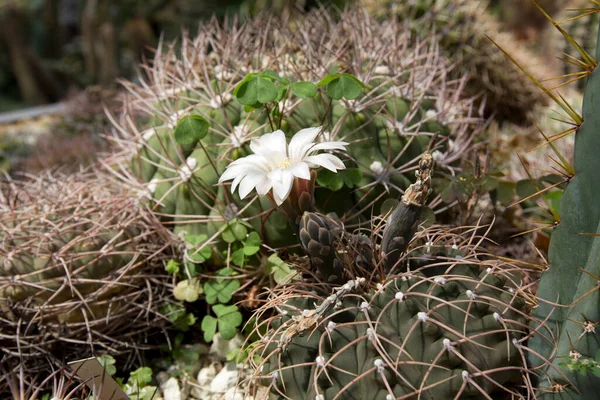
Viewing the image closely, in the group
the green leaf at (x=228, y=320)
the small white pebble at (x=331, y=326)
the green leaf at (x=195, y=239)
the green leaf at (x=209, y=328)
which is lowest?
the green leaf at (x=209, y=328)

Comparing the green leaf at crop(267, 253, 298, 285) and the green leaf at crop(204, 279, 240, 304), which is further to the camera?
the green leaf at crop(204, 279, 240, 304)

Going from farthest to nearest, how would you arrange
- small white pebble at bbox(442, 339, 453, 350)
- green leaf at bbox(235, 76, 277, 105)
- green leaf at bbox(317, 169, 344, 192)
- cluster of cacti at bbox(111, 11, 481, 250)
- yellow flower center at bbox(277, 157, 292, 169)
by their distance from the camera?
1. cluster of cacti at bbox(111, 11, 481, 250)
2. green leaf at bbox(317, 169, 344, 192)
3. green leaf at bbox(235, 76, 277, 105)
4. yellow flower center at bbox(277, 157, 292, 169)
5. small white pebble at bbox(442, 339, 453, 350)

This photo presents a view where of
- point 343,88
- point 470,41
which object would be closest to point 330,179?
point 343,88

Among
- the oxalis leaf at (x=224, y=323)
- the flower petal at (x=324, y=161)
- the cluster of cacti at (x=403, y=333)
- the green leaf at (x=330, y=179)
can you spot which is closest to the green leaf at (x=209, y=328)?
the oxalis leaf at (x=224, y=323)

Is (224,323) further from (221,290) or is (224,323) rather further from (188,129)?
(188,129)

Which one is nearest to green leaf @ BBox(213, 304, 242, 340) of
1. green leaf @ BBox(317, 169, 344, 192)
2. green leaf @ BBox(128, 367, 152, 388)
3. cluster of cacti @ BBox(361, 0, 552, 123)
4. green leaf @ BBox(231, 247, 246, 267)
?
green leaf @ BBox(231, 247, 246, 267)

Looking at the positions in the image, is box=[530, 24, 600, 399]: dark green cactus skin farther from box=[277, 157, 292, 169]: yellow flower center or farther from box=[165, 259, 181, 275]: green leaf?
box=[165, 259, 181, 275]: green leaf

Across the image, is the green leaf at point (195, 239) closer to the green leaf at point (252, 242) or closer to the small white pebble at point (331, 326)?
the green leaf at point (252, 242)
